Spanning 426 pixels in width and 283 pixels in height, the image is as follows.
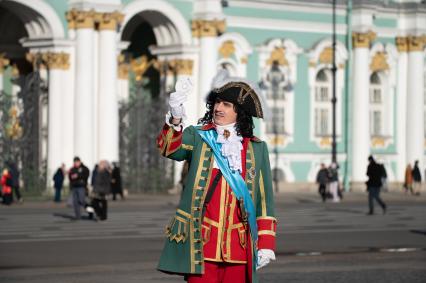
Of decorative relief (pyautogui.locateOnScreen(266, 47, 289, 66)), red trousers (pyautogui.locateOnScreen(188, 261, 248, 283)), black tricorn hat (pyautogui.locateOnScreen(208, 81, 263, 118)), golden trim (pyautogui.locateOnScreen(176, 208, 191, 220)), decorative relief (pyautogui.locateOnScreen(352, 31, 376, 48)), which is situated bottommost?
red trousers (pyautogui.locateOnScreen(188, 261, 248, 283))

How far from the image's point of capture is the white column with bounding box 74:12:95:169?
47719 millimetres

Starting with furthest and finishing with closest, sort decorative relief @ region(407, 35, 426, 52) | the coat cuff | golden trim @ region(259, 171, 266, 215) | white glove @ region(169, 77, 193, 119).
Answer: decorative relief @ region(407, 35, 426, 52)
golden trim @ region(259, 171, 266, 215)
the coat cuff
white glove @ region(169, 77, 193, 119)

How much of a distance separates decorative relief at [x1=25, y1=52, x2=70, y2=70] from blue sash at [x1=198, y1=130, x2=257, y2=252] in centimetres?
3675

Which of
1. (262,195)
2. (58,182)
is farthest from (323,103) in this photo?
(262,195)

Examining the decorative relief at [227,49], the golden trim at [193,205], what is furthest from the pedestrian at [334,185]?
the golden trim at [193,205]

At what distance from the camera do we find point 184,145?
429 inches

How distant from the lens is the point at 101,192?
33.3m

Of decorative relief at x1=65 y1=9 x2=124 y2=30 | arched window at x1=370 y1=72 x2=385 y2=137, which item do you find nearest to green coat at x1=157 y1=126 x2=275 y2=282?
decorative relief at x1=65 y1=9 x2=124 y2=30

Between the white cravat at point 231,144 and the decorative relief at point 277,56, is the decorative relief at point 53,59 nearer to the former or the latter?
the decorative relief at point 277,56

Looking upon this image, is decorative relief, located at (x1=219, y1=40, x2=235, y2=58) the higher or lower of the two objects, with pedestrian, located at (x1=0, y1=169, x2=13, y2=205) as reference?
higher

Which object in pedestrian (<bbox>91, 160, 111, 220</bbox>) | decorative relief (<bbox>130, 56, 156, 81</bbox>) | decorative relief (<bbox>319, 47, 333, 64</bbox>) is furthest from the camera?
decorative relief (<bbox>319, 47, 333, 64</bbox>)

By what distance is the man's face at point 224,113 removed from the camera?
11.0 metres

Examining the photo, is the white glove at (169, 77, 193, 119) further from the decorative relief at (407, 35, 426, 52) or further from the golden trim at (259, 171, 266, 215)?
the decorative relief at (407, 35, 426, 52)

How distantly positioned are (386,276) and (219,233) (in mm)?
8373
